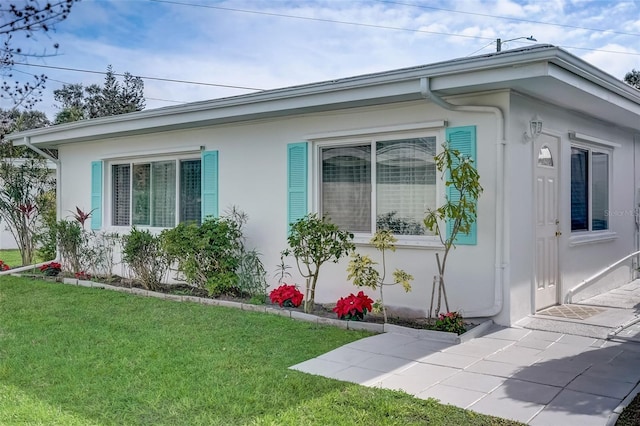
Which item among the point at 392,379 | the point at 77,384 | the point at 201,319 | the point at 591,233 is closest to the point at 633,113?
the point at 591,233

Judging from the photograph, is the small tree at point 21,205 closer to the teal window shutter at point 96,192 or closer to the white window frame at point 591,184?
the teal window shutter at point 96,192

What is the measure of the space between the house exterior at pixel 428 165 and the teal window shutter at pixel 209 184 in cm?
2

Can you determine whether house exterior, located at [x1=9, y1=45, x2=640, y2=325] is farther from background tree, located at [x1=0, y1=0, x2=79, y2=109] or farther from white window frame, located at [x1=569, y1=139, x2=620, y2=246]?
background tree, located at [x1=0, y1=0, x2=79, y2=109]

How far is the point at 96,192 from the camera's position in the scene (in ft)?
31.9

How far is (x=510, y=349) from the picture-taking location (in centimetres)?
490

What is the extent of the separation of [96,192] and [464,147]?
692 cm

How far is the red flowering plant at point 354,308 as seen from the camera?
19.4ft

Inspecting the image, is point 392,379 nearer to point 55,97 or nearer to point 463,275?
point 463,275

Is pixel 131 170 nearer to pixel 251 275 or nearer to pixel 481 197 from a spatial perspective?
pixel 251 275

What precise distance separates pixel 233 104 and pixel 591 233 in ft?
17.9

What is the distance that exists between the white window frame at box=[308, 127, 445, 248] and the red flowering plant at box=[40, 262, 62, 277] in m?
5.63

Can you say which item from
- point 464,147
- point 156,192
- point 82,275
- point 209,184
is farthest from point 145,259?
point 464,147

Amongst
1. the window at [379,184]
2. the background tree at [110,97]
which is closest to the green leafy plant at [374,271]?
the window at [379,184]

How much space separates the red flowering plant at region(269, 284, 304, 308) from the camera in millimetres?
6633
